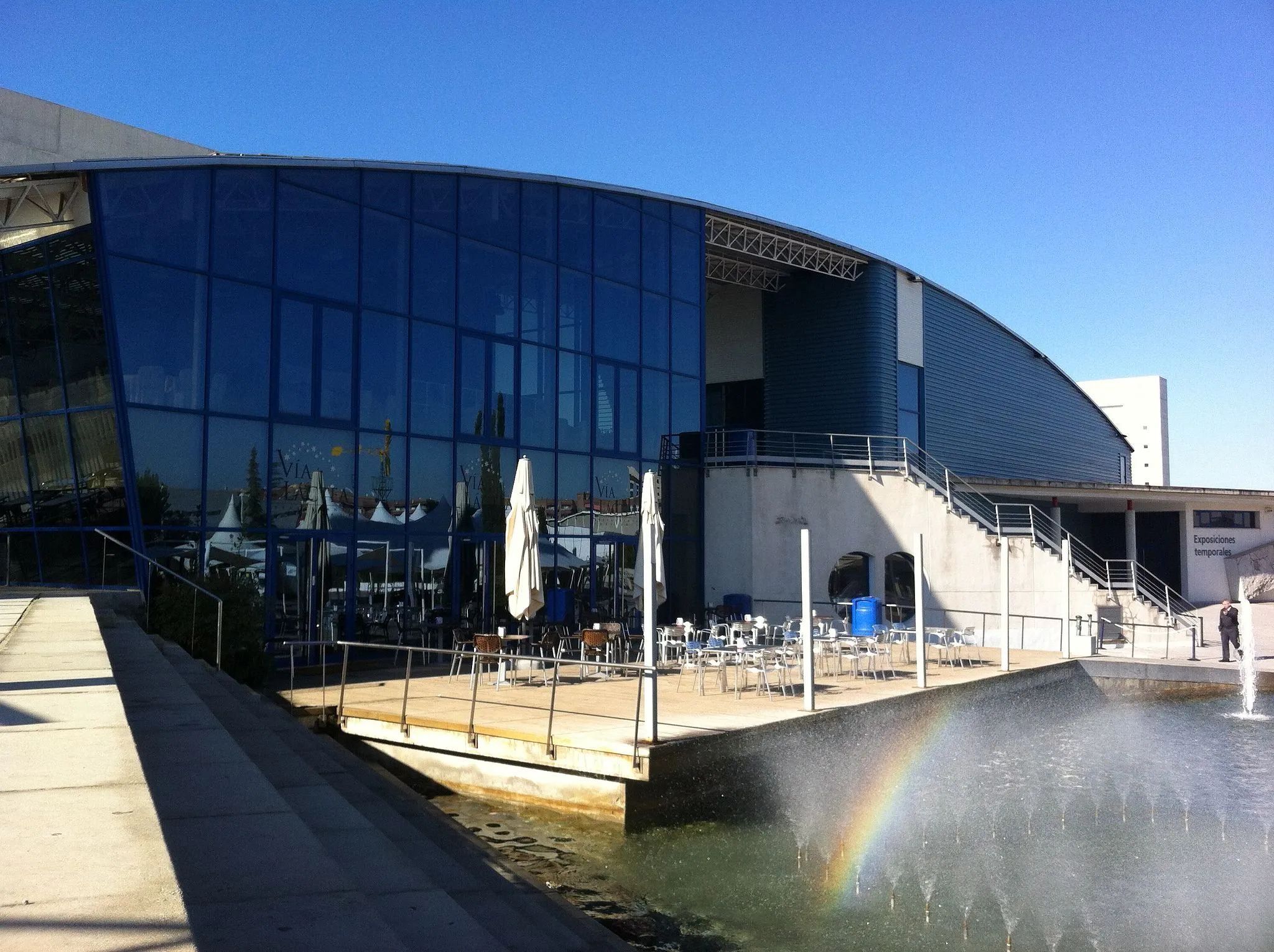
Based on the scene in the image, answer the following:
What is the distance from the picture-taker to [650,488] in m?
12.6

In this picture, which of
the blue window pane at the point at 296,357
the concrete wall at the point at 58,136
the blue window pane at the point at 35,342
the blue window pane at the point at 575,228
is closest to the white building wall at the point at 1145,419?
the blue window pane at the point at 575,228

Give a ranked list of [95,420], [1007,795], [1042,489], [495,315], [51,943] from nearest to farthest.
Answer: [51,943] < [1007,795] < [95,420] < [495,315] < [1042,489]

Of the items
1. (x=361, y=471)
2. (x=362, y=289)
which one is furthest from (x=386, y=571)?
(x=362, y=289)

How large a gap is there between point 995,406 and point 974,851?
81.6 feet

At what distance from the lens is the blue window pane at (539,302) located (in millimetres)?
19906

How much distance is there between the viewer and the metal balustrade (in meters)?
23.3

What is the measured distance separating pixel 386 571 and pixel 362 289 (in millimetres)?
4716

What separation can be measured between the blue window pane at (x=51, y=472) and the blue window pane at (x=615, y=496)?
932 centimetres

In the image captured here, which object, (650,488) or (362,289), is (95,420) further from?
(650,488)

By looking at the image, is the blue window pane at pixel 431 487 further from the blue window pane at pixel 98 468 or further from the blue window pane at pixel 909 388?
the blue window pane at pixel 909 388

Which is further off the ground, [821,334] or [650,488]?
[821,334]

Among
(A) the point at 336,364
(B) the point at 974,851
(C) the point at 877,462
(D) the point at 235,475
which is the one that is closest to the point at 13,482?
(D) the point at 235,475

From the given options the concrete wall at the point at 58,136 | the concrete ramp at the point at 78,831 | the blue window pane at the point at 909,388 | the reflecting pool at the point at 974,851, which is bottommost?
the reflecting pool at the point at 974,851

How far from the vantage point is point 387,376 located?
17.6m
